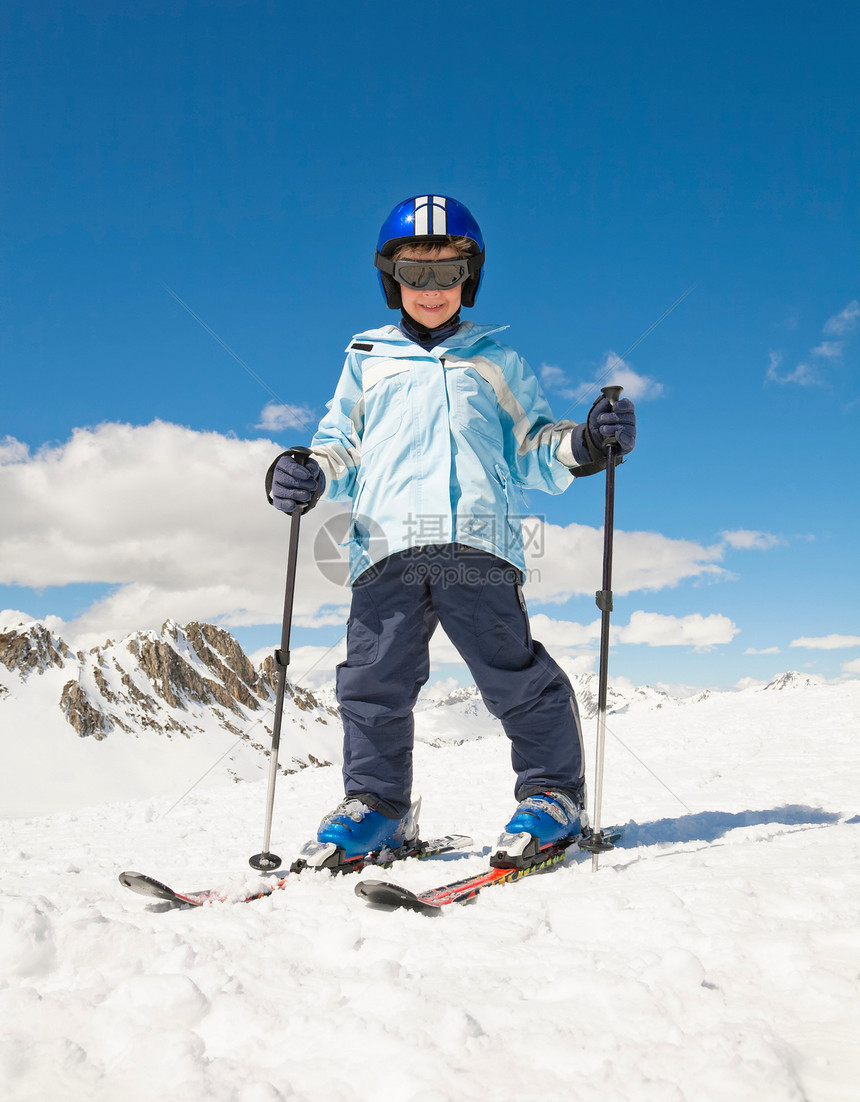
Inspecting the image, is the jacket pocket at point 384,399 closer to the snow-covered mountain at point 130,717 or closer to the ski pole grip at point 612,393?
the ski pole grip at point 612,393

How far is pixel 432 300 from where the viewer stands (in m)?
3.74

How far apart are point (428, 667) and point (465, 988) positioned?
6.18 ft

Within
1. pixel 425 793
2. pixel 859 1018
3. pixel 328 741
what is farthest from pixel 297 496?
pixel 328 741

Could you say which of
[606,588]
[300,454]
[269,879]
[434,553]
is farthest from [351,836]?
[300,454]

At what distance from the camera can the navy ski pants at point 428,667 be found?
10.7ft

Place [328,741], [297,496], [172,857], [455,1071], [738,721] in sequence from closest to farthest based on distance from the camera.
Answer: [455,1071] → [297,496] → [172,857] → [738,721] → [328,741]

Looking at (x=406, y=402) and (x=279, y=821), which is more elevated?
(x=406, y=402)

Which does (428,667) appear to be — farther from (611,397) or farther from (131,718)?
(131,718)

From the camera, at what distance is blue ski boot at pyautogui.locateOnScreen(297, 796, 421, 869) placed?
2900 mm

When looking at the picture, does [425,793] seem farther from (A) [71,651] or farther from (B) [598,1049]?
(A) [71,651]

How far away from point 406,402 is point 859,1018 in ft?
9.79

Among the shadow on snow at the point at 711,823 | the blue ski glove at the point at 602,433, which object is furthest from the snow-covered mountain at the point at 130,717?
the blue ski glove at the point at 602,433

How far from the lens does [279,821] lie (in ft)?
15.9

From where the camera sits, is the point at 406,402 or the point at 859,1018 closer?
the point at 859,1018
